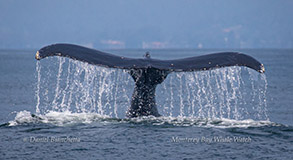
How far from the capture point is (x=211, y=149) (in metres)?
10.9

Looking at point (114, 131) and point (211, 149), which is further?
point (114, 131)

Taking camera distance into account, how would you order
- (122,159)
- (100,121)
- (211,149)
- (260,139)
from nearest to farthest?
(122,159)
(211,149)
(260,139)
(100,121)

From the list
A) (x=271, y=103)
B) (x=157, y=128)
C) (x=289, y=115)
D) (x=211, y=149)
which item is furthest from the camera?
(x=271, y=103)

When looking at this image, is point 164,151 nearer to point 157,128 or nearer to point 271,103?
point 157,128

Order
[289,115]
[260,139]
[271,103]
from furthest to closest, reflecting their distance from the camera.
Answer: [271,103], [289,115], [260,139]

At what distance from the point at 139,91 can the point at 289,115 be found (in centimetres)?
809

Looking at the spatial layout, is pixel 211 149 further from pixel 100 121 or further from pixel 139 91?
pixel 100 121

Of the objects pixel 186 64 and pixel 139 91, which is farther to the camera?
pixel 139 91

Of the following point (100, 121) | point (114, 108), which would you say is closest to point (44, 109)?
point (114, 108)

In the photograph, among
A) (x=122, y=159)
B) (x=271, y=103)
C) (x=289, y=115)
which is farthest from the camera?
(x=271, y=103)

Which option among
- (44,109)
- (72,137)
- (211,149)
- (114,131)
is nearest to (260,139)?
(211,149)

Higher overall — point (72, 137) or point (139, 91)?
point (139, 91)

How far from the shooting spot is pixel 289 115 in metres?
18.7

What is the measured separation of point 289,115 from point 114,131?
8551mm
